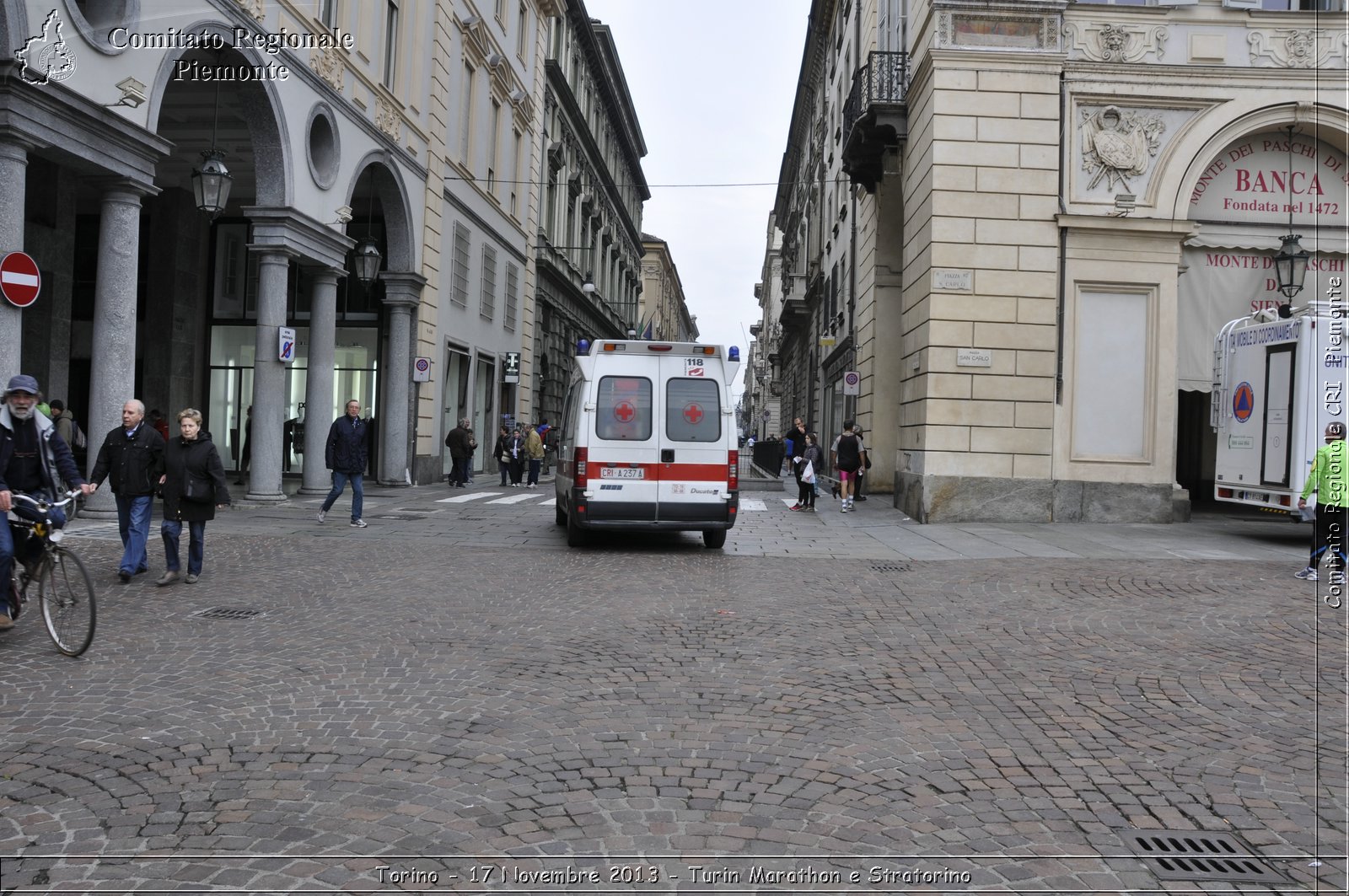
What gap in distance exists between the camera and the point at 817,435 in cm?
3794

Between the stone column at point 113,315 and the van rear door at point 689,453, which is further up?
the stone column at point 113,315

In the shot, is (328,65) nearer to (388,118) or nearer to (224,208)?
(388,118)

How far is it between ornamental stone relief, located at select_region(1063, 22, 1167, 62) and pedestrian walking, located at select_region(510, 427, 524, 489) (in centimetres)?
1491

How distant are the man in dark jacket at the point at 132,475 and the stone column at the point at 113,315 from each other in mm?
4024

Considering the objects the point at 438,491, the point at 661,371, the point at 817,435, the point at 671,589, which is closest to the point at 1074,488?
the point at 661,371

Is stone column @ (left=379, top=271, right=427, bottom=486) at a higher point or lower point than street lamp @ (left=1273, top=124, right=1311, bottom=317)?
lower

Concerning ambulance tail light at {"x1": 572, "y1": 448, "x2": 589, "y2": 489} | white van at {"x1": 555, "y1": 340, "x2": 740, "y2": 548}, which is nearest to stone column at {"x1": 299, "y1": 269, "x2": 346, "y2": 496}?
white van at {"x1": 555, "y1": 340, "x2": 740, "y2": 548}

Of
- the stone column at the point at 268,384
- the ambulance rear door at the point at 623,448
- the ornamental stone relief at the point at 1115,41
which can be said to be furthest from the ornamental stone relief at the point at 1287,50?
the stone column at the point at 268,384

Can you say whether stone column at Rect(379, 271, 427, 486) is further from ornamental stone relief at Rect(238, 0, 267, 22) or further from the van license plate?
the van license plate

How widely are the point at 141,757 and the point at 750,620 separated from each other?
4.66 metres

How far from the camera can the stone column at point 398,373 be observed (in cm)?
2228

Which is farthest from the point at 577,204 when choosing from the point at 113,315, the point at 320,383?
the point at 113,315

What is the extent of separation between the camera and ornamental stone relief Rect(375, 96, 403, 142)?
20.4 meters

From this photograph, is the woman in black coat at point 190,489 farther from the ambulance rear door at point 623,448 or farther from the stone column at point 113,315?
the ambulance rear door at point 623,448
